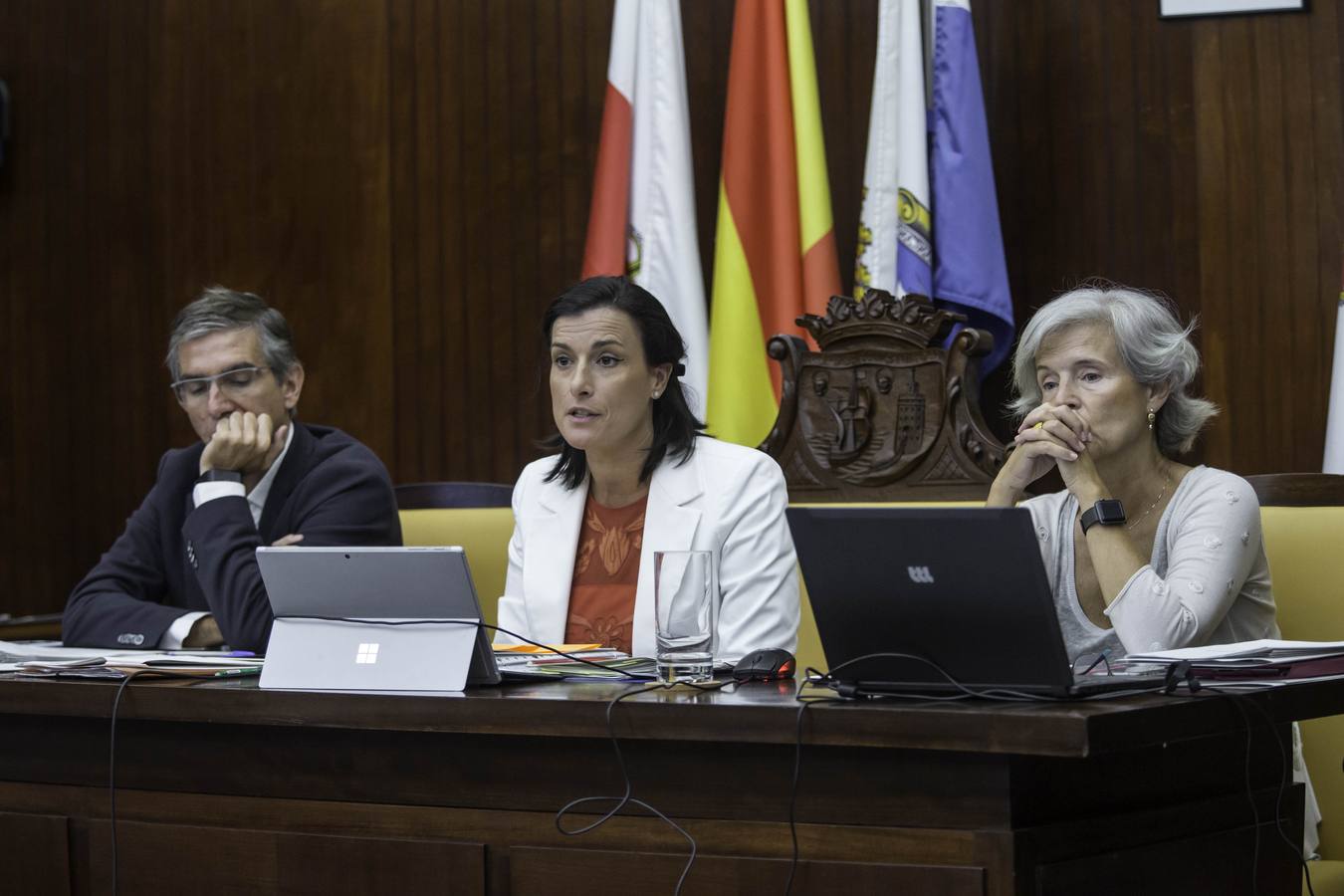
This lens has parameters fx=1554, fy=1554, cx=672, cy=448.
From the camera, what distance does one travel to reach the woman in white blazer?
2617 millimetres

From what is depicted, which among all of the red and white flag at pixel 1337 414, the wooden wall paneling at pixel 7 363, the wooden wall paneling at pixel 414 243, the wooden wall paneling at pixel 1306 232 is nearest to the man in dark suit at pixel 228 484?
the wooden wall paneling at pixel 414 243

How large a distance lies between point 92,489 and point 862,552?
11.9ft

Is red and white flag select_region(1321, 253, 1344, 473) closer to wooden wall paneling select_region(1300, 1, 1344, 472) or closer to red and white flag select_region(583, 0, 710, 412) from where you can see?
wooden wall paneling select_region(1300, 1, 1344, 472)

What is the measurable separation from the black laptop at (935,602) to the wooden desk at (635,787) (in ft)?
0.21

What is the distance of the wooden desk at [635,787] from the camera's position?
1.52m

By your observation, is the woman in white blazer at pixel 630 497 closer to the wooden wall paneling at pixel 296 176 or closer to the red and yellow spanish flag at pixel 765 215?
the red and yellow spanish flag at pixel 765 215

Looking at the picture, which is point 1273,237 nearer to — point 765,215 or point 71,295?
point 765,215

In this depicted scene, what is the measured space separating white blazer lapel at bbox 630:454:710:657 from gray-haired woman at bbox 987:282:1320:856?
0.50m

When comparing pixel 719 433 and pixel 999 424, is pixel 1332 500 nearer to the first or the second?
pixel 999 424

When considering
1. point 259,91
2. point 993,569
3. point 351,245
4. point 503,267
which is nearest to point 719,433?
point 503,267

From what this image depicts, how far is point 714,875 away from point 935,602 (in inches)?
14.6

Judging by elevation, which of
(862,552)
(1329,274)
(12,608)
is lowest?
(12,608)

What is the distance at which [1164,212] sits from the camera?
3781 millimetres

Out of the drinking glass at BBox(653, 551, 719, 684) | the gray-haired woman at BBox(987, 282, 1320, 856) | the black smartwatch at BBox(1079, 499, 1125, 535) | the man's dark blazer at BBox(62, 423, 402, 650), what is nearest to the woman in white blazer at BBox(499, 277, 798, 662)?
the man's dark blazer at BBox(62, 423, 402, 650)
